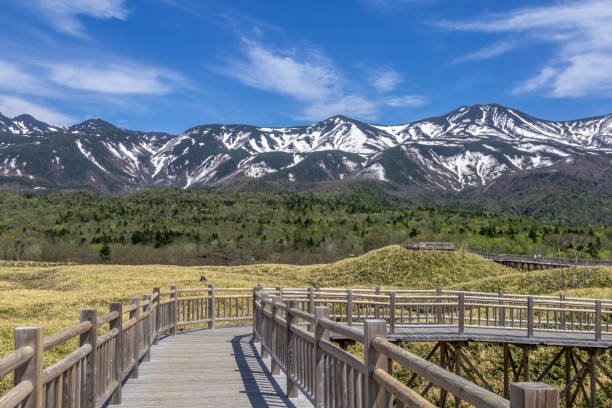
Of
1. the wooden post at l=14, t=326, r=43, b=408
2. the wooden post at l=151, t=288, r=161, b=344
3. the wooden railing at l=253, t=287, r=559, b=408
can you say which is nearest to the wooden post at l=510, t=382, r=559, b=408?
A: the wooden railing at l=253, t=287, r=559, b=408

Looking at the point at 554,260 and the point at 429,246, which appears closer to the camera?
the point at 429,246

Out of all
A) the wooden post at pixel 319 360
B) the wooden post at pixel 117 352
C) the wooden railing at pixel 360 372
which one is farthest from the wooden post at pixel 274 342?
the wooden post at pixel 319 360

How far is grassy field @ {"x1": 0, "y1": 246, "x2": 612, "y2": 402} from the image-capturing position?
34.7 meters

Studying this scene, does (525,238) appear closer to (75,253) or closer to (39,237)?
(75,253)

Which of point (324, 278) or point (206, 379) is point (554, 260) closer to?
point (324, 278)

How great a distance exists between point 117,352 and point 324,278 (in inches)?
2075

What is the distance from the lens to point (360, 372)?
5.09m

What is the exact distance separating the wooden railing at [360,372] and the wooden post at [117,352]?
279 cm

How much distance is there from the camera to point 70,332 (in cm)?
523

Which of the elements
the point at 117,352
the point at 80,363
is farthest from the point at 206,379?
the point at 80,363

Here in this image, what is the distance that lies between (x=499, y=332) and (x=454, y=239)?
103901 millimetres

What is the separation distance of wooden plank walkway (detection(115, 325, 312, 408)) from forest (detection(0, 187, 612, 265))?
81694 millimetres

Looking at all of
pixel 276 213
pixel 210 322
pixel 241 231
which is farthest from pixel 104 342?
pixel 276 213

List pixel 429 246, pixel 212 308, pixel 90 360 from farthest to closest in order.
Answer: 1. pixel 429 246
2. pixel 212 308
3. pixel 90 360
